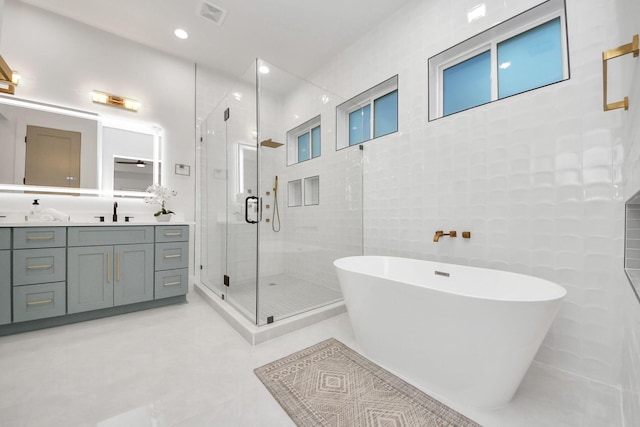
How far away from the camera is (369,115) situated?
9.61 feet

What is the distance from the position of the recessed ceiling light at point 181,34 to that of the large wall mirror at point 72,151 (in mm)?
1103

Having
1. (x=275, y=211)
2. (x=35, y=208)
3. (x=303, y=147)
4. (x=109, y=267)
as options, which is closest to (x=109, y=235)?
(x=109, y=267)

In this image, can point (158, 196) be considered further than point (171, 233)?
Yes

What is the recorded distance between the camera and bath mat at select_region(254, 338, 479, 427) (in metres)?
1.19

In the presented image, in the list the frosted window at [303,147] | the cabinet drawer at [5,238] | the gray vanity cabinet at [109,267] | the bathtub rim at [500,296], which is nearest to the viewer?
the bathtub rim at [500,296]

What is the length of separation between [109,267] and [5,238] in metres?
0.68

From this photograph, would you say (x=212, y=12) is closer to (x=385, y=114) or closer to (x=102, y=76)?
(x=102, y=76)

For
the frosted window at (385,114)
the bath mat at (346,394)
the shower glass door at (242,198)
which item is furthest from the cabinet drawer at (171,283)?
the frosted window at (385,114)

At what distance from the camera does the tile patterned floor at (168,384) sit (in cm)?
120

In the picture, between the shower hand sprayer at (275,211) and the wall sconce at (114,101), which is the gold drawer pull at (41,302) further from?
the wall sconce at (114,101)

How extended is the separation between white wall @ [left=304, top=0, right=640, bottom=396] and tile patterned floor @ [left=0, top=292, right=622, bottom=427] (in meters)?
0.39

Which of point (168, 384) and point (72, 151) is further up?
point (72, 151)

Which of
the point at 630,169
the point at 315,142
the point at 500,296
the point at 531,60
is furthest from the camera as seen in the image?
the point at 315,142

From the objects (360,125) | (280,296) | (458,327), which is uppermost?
(360,125)
